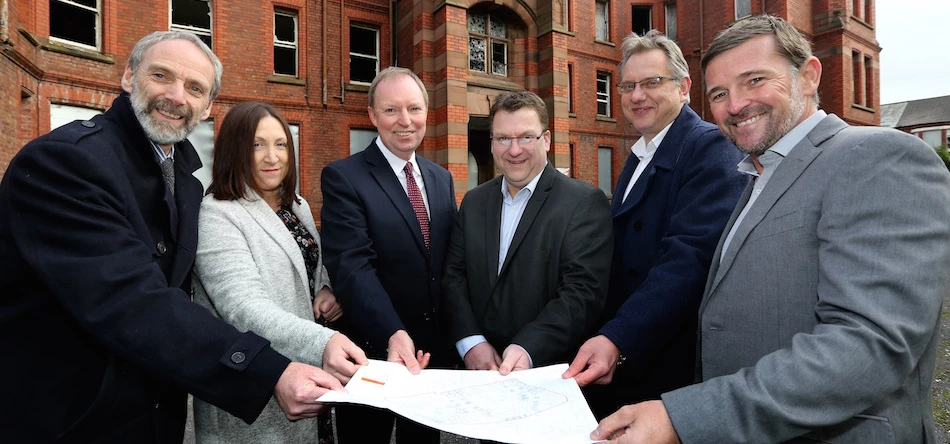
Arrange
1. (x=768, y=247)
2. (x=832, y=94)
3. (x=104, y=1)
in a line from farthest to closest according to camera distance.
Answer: (x=832, y=94) < (x=104, y=1) < (x=768, y=247)

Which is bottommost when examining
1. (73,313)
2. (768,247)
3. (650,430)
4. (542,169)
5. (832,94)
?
(650,430)

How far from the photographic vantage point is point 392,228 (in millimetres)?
2865

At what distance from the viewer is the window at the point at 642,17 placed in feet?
67.3

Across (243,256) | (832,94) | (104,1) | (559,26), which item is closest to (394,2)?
(559,26)

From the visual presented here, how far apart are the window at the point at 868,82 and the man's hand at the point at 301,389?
976 inches

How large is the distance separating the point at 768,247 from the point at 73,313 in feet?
7.19

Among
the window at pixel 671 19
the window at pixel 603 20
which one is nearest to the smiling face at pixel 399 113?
the window at pixel 603 20

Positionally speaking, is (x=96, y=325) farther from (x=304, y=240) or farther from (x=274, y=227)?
(x=304, y=240)

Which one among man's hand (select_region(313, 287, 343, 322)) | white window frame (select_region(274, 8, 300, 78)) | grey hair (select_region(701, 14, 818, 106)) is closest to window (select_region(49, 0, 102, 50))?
white window frame (select_region(274, 8, 300, 78))

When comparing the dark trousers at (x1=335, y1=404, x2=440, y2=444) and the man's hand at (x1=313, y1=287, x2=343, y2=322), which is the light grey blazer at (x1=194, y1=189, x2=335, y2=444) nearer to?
the man's hand at (x1=313, y1=287, x2=343, y2=322)

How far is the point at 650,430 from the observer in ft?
4.43

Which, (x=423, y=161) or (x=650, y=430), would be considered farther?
(x=423, y=161)

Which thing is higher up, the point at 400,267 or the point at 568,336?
the point at 400,267

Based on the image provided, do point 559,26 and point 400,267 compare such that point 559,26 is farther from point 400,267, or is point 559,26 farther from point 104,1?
point 400,267
